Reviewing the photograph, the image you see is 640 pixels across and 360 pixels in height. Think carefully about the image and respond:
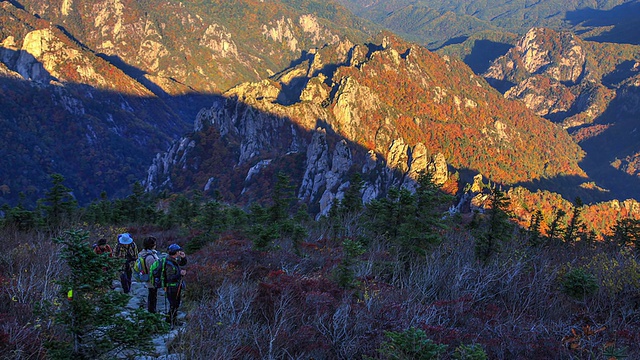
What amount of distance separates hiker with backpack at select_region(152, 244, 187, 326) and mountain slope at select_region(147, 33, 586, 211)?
4540cm

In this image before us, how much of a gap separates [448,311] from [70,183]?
120 metres

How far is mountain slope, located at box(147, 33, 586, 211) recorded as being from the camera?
226 ft

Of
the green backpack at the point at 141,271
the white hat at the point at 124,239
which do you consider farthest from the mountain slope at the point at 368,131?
the green backpack at the point at 141,271

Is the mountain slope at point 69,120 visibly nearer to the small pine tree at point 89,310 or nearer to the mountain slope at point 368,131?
the mountain slope at point 368,131

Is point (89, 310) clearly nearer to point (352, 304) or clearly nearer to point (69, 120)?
point (352, 304)

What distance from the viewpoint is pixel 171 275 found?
23.5 ft

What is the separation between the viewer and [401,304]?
6715 mm

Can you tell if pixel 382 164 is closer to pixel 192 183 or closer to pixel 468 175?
pixel 192 183

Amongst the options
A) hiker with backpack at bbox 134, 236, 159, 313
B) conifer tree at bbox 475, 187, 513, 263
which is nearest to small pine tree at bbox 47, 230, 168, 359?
hiker with backpack at bbox 134, 236, 159, 313

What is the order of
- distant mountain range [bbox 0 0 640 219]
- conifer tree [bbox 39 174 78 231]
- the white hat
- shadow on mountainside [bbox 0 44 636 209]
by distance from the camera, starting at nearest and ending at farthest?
the white hat, conifer tree [bbox 39 174 78 231], distant mountain range [bbox 0 0 640 219], shadow on mountainside [bbox 0 44 636 209]

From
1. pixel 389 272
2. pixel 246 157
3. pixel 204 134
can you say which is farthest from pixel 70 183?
pixel 389 272

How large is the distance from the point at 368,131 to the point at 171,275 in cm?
9746

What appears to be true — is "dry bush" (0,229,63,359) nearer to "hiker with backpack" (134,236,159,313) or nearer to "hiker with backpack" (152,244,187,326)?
"hiker with backpack" (134,236,159,313)

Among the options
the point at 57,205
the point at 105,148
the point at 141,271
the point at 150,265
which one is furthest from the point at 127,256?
the point at 105,148
